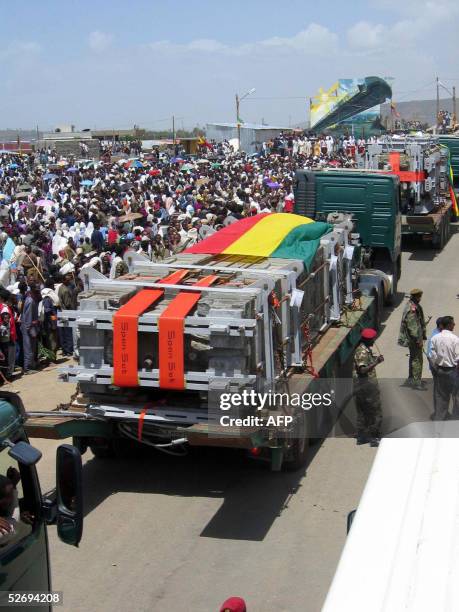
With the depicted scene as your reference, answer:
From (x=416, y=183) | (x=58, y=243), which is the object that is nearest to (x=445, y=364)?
(x=58, y=243)

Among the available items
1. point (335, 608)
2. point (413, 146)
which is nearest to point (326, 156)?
point (413, 146)

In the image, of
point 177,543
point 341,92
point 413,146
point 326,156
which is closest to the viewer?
point 177,543

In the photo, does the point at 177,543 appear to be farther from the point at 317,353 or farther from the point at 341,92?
the point at 341,92

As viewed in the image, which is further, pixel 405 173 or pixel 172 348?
pixel 405 173

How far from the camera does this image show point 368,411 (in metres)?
10.2

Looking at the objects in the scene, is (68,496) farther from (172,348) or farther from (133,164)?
(133,164)

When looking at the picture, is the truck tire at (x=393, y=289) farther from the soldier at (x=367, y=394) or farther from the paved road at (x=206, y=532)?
the paved road at (x=206, y=532)

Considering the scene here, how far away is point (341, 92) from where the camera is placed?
6525 cm

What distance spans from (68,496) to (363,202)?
11.9m

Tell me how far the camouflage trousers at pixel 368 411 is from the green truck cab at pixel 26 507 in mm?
5744

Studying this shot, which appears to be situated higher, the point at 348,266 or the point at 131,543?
the point at 348,266

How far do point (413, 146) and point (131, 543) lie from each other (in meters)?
16.7

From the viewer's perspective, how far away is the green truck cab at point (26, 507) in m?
4.53

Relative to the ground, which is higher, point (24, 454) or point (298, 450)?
point (24, 454)
